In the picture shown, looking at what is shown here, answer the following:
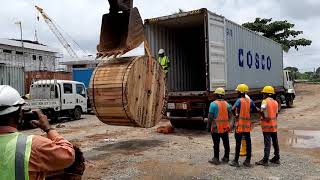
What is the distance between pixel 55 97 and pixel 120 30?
11.1m

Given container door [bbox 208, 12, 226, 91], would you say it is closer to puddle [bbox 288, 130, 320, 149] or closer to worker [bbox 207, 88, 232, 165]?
puddle [bbox 288, 130, 320, 149]

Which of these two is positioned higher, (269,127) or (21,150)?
(21,150)

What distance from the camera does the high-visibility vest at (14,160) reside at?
2189mm

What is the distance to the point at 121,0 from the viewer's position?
6898mm

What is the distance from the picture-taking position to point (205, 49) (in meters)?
12.2

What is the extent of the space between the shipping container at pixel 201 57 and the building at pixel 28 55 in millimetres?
25141

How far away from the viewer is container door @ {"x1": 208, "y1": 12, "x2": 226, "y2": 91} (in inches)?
483

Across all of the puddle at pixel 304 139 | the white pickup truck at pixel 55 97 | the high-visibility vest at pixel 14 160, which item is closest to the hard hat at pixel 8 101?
the high-visibility vest at pixel 14 160

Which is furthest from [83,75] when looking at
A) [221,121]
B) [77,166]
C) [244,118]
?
[77,166]

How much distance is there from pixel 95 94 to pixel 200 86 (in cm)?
748

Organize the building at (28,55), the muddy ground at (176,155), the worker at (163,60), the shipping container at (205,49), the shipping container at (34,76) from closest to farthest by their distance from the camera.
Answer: the muddy ground at (176,155) < the shipping container at (205,49) < the worker at (163,60) < the shipping container at (34,76) < the building at (28,55)

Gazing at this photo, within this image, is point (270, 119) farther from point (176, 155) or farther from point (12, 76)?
point (12, 76)

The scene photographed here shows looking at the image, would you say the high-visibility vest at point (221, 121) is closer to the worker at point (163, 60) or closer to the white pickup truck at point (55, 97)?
the worker at point (163, 60)

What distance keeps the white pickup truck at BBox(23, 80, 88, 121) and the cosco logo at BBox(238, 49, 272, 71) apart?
7790 millimetres
